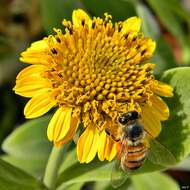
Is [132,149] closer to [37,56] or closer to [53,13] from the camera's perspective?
[37,56]

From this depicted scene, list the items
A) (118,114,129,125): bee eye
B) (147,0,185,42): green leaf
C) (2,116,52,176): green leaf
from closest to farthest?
(118,114,129,125): bee eye
(2,116,52,176): green leaf
(147,0,185,42): green leaf

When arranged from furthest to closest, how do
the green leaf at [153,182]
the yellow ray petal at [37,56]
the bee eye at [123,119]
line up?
the green leaf at [153,182]
the yellow ray petal at [37,56]
the bee eye at [123,119]

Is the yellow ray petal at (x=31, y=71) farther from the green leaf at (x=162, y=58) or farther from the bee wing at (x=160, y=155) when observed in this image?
the green leaf at (x=162, y=58)

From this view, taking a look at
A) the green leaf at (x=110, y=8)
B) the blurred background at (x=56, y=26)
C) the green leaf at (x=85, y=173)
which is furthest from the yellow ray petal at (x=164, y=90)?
the green leaf at (x=110, y=8)

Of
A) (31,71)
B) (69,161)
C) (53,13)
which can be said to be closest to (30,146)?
(69,161)

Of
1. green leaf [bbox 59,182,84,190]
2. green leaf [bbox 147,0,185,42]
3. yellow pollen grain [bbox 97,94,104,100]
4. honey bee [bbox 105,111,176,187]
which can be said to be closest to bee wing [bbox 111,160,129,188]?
honey bee [bbox 105,111,176,187]

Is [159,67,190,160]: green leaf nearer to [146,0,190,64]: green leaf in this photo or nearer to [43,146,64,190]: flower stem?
[43,146,64,190]: flower stem
